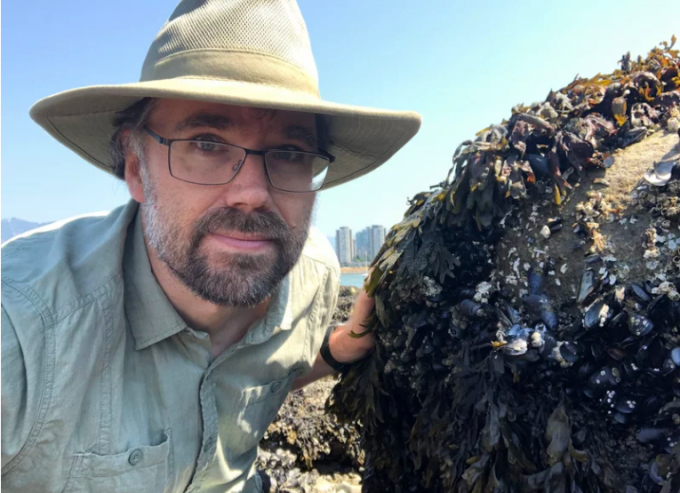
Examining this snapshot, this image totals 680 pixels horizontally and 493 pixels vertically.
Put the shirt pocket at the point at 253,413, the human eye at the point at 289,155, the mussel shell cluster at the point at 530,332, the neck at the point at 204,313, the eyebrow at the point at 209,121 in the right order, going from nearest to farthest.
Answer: the mussel shell cluster at the point at 530,332 → the eyebrow at the point at 209,121 → the human eye at the point at 289,155 → the neck at the point at 204,313 → the shirt pocket at the point at 253,413

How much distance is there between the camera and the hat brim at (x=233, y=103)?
67.1 inches

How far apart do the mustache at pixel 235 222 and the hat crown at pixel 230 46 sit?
→ 21.6 inches

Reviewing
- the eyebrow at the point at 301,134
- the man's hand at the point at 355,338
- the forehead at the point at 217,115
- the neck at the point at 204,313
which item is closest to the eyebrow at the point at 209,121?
the forehead at the point at 217,115

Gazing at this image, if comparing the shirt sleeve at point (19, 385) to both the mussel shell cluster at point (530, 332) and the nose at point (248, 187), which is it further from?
the mussel shell cluster at point (530, 332)

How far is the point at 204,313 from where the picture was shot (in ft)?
7.47

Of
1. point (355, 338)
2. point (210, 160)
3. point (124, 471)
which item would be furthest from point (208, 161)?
point (124, 471)

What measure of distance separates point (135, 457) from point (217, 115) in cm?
148

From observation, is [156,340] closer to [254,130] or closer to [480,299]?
[254,130]

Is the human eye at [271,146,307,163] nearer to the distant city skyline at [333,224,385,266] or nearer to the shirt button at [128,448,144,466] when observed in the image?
the shirt button at [128,448,144,466]

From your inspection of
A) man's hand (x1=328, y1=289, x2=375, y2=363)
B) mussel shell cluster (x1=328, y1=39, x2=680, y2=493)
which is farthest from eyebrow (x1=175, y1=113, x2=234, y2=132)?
man's hand (x1=328, y1=289, x2=375, y2=363)

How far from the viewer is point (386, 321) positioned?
90.8 inches

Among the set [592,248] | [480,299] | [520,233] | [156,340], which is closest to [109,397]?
[156,340]

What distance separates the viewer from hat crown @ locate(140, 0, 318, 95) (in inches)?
74.5

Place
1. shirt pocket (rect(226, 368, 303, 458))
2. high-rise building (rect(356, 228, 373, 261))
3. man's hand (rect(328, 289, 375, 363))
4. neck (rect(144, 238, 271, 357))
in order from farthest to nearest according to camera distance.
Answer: high-rise building (rect(356, 228, 373, 261)) → man's hand (rect(328, 289, 375, 363)) → shirt pocket (rect(226, 368, 303, 458)) → neck (rect(144, 238, 271, 357))
